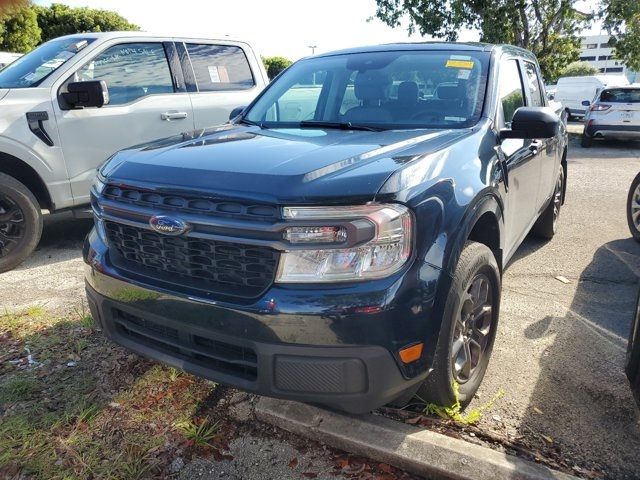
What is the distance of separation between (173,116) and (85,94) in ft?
3.18

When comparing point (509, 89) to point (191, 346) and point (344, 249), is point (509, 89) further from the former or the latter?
point (191, 346)

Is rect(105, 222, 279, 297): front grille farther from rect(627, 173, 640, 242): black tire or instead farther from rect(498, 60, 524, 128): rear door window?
rect(627, 173, 640, 242): black tire

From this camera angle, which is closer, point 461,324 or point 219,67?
point 461,324

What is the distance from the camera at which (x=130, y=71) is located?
531 cm

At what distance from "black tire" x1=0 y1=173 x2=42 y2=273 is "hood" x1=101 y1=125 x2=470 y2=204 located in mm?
2325

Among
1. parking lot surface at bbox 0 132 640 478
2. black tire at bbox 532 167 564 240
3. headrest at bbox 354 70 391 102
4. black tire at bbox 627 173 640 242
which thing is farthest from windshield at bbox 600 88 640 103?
headrest at bbox 354 70 391 102

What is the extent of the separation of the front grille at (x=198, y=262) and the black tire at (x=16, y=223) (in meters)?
2.58

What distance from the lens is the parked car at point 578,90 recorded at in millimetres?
22703

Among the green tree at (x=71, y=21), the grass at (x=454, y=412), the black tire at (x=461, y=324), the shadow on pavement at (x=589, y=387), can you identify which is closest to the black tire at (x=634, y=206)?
the shadow on pavement at (x=589, y=387)

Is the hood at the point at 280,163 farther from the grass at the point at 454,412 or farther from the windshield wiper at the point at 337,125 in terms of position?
the grass at the point at 454,412

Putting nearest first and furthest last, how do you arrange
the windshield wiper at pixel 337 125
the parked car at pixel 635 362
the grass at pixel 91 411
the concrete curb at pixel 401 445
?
the concrete curb at pixel 401 445
the grass at pixel 91 411
the parked car at pixel 635 362
the windshield wiper at pixel 337 125

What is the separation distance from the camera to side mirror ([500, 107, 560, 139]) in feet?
9.39

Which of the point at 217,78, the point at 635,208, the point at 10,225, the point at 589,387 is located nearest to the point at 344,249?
the point at 589,387

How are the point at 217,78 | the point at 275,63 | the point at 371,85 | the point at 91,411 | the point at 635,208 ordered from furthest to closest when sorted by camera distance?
the point at 275,63
the point at 217,78
the point at 635,208
the point at 371,85
the point at 91,411
